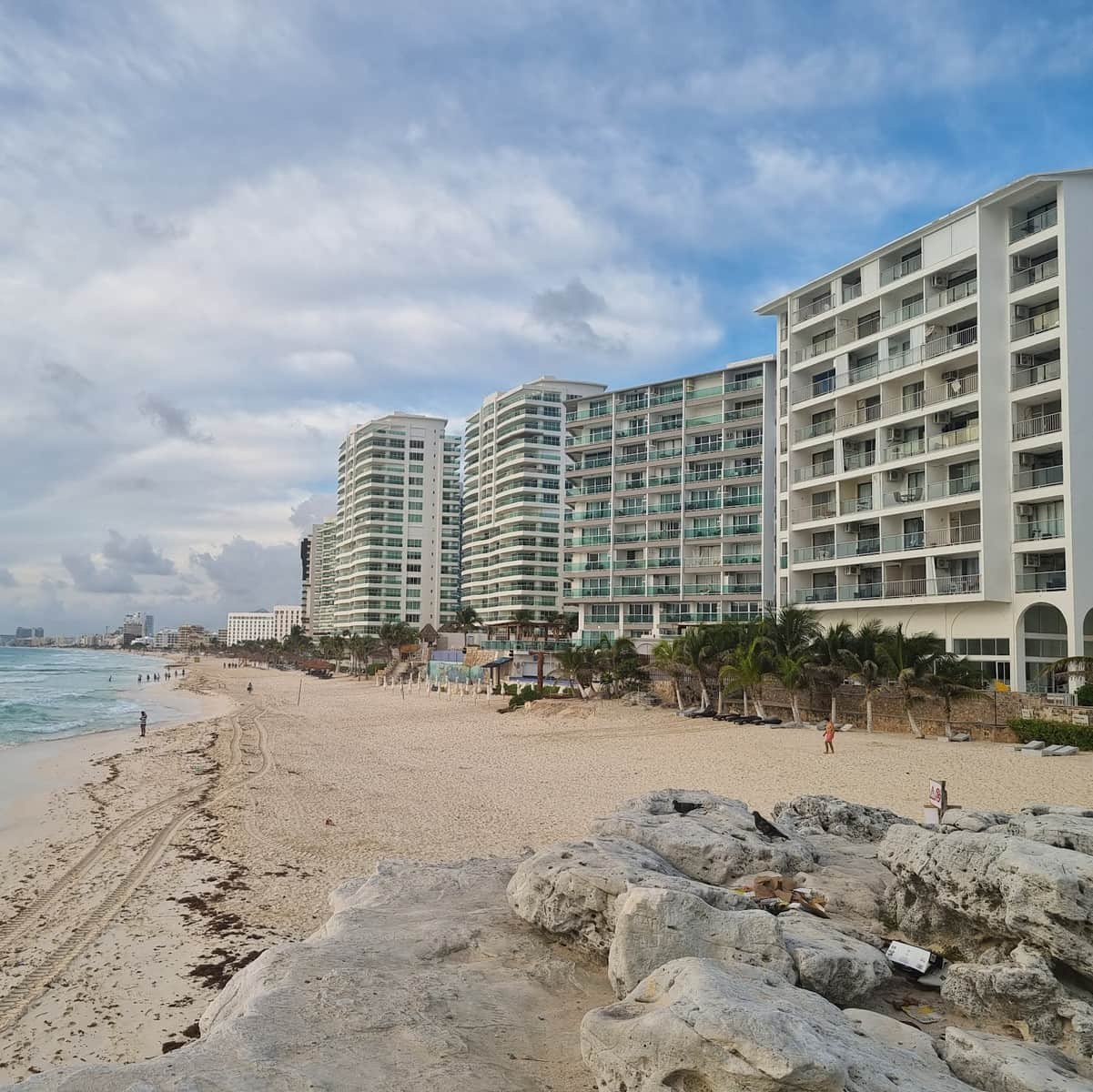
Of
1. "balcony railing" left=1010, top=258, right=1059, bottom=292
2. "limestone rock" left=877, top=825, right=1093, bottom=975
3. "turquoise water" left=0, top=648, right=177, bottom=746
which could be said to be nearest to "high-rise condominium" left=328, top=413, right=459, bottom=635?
"turquoise water" left=0, top=648, right=177, bottom=746

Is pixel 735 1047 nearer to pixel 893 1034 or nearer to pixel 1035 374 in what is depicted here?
pixel 893 1034

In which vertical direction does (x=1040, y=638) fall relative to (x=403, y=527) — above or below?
below

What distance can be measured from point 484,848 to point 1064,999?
11.5 metres

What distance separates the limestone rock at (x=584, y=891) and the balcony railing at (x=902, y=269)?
1552 inches

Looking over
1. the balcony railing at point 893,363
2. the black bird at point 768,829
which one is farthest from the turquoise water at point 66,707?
the balcony railing at point 893,363

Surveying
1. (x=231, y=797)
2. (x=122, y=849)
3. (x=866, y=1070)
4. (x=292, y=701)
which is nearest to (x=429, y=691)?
(x=292, y=701)

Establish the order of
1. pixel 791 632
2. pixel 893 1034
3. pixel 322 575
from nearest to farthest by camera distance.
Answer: pixel 893 1034 → pixel 791 632 → pixel 322 575

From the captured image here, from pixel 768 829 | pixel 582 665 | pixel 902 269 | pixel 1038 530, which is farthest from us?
pixel 582 665

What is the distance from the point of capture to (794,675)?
3506cm

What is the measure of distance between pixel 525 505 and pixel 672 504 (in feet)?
110

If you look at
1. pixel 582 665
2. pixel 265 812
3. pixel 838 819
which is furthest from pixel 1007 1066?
pixel 582 665

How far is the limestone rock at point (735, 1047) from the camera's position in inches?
191

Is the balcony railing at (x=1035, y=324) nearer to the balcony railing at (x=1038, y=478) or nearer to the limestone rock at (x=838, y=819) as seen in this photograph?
the balcony railing at (x=1038, y=478)

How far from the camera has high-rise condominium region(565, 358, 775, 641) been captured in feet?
206
